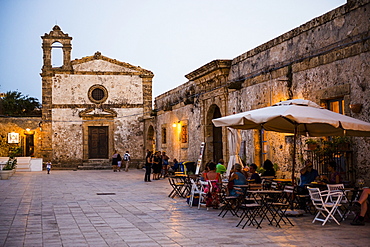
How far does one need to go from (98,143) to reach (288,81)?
2029 centimetres

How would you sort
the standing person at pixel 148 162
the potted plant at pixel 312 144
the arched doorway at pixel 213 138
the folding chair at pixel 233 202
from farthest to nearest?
1. the arched doorway at pixel 213 138
2. the standing person at pixel 148 162
3. the potted plant at pixel 312 144
4. the folding chair at pixel 233 202

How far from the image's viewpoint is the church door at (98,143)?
3012 centimetres

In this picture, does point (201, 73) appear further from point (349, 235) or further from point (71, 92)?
point (71, 92)

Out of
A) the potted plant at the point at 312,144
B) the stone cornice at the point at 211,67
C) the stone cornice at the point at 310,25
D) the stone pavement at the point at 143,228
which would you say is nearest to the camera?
the stone pavement at the point at 143,228

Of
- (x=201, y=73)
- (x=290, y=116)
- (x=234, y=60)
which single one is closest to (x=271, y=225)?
(x=290, y=116)

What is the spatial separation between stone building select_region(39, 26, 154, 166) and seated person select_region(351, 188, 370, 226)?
22316mm

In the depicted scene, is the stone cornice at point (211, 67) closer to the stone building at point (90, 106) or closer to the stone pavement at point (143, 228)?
the stone pavement at point (143, 228)

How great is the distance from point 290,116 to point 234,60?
26.4ft

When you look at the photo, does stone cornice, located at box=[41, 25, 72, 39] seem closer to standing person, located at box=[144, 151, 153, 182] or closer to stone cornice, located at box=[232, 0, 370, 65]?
standing person, located at box=[144, 151, 153, 182]

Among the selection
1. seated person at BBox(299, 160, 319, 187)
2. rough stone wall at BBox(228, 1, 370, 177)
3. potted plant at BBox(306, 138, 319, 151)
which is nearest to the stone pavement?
seated person at BBox(299, 160, 319, 187)

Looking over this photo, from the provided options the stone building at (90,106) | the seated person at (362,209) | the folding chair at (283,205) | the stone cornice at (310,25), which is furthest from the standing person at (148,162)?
the stone building at (90,106)

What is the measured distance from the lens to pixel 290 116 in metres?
7.85

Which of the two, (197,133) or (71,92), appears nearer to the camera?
(197,133)

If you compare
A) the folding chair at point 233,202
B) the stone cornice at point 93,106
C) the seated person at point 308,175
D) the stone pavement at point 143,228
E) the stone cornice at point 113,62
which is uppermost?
the stone cornice at point 113,62
